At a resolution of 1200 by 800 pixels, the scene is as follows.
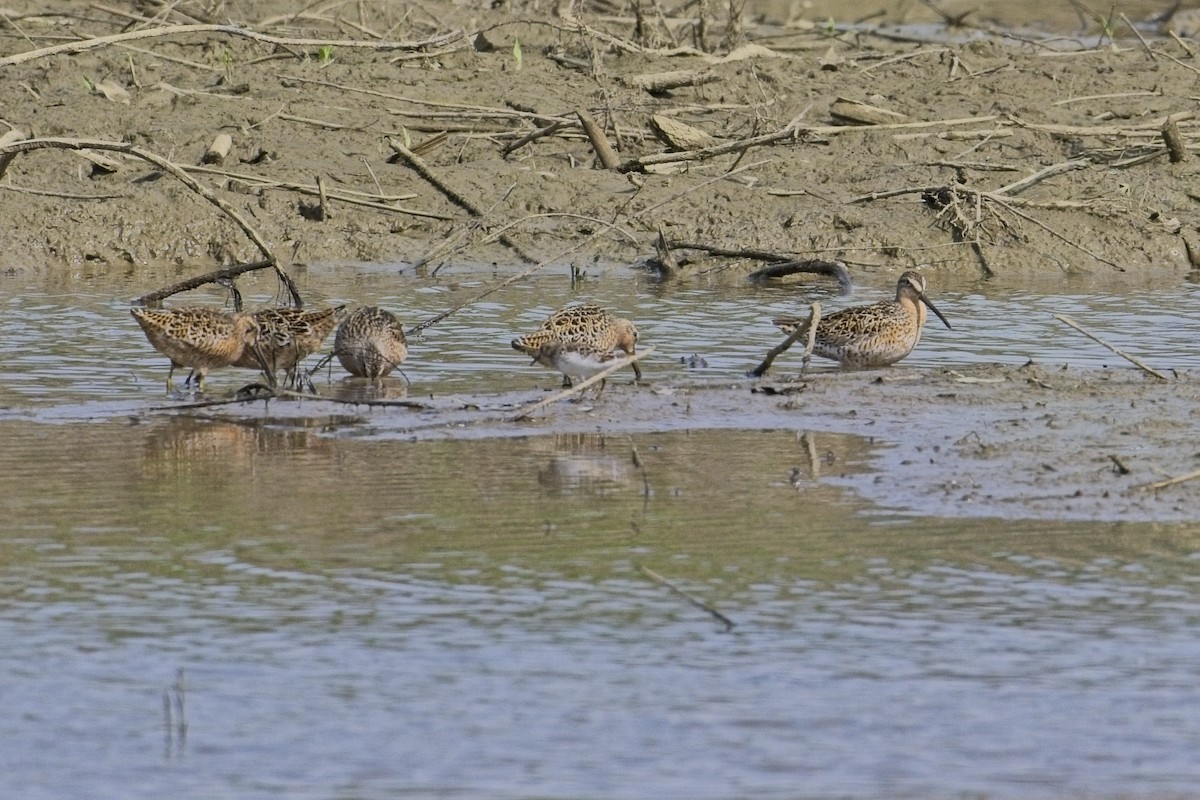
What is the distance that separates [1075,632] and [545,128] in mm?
11237

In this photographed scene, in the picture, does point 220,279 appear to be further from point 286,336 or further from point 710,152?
point 710,152

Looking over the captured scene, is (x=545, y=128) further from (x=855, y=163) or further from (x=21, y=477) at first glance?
(x=21, y=477)

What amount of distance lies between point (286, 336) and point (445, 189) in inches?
206

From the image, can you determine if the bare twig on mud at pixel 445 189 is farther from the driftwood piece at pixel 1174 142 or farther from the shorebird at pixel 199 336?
the driftwood piece at pixel 1174 142

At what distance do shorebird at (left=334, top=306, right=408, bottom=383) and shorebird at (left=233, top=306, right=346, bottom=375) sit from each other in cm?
19

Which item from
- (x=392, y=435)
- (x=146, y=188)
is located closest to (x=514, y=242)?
(x=146, y=188)

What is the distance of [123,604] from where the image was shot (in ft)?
23.2

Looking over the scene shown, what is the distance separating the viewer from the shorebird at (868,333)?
12.3 meters

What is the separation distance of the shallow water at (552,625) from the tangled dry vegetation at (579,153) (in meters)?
6.43

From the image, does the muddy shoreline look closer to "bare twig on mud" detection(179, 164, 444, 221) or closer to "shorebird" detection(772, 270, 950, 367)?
"bare twig on mud" detection(179, 164, 444, 221)

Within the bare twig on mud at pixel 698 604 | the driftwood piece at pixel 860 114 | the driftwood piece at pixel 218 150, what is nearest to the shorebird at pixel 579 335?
the bare twig on mud at pixel 698 604

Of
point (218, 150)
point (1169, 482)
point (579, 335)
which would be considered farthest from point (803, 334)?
point (218, 150)

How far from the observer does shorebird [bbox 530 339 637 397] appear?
36.8 feet

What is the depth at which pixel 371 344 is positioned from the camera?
11758mm
